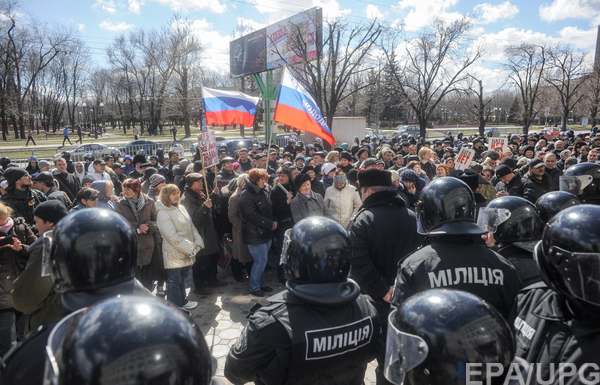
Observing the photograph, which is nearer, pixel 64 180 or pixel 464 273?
pixel 464 273

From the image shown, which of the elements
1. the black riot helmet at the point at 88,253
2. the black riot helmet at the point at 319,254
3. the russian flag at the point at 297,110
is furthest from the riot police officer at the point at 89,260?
the russian flag at the point at 297,110

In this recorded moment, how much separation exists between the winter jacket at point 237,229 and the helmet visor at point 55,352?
4643 millimetres

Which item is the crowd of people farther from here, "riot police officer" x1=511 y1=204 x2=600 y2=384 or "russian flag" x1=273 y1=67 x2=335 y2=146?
"russian flag" x1=273 y1=67 x2=335 y2=146

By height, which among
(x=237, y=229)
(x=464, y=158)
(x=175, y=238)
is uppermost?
(x=464, y=158)

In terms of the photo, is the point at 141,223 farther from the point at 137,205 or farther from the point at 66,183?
the point at 66,183

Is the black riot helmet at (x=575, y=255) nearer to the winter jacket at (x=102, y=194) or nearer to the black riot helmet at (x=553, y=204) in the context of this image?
the black riot helmet at (x=553, y=204)

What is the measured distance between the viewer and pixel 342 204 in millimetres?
5777

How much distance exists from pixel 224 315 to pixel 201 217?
146 centimetres

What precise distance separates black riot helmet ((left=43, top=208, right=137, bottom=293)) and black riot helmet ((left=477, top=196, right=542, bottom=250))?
2430 mm

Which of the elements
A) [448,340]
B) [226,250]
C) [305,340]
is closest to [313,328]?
[305,340]

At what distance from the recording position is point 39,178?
18.4ft

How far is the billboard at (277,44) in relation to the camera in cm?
2125

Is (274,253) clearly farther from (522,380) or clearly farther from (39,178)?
(522,380)

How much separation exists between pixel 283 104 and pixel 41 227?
520 cm
